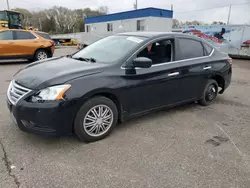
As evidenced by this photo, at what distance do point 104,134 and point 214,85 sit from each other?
2966 mm

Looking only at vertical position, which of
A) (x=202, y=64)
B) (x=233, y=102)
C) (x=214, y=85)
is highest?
(x=202, y=64)

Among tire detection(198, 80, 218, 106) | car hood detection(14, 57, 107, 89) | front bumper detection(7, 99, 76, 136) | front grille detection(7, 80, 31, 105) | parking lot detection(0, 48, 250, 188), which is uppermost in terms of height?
car hood detection(14, 57, 107, 89)

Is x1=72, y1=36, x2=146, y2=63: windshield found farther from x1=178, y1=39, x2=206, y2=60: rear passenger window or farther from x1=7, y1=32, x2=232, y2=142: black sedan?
x1=178, y1=39, x2=206, y2=60: rear passenger window

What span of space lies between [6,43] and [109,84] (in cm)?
834

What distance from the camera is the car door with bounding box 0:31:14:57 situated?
9.29 m

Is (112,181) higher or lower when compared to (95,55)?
lower

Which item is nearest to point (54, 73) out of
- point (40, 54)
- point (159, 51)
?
point (159, 51)

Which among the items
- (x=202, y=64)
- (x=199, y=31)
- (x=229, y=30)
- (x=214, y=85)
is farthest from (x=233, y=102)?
(x=199, y=31)

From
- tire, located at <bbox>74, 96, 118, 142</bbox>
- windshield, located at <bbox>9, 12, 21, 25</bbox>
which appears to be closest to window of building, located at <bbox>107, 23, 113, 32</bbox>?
windshield, located at <bbox>9, 12, 21, 25</bbox>

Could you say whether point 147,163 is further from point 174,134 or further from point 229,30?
point 229,30

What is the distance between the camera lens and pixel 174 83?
151 inches

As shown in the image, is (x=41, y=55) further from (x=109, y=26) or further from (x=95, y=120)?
(x=109, y=26)

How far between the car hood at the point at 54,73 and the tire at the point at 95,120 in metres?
0.42

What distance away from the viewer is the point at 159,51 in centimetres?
375
